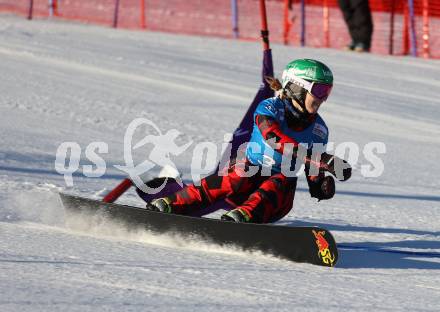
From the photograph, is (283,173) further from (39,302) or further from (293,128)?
(39,302)

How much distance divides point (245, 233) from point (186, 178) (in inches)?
115

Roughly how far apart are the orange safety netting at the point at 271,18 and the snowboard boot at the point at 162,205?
1304 centimetres

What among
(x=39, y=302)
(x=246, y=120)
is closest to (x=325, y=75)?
(x=246, y=120)

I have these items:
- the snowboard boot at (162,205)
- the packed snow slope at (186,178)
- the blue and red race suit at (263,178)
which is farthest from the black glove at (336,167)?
the snowboard boot at (162,205)

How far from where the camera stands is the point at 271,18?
23422 millimetres

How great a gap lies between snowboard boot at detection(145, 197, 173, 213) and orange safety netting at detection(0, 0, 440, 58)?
42.8 feet

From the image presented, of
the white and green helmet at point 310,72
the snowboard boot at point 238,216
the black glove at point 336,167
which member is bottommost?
the snowboard boot at point 238,216

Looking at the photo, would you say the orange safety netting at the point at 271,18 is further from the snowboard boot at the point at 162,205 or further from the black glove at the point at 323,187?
the snowboard boot at the point at 162,205

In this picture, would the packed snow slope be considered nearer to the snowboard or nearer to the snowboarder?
the snowboard

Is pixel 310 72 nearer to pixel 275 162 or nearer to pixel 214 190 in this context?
pixel 275 162

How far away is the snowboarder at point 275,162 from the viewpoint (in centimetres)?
589

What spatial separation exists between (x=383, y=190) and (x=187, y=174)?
1.65 meters

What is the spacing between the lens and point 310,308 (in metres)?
4.50

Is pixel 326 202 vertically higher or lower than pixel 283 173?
lower
